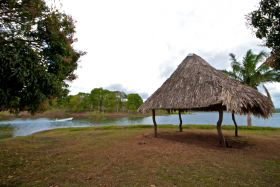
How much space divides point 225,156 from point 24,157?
27.0 feet

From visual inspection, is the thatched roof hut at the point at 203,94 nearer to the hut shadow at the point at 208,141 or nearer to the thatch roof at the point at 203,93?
the thatch roof at the point at 203,93

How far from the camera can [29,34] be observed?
8.53m

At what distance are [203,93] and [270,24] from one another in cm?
480

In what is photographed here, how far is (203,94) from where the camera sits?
11.4m

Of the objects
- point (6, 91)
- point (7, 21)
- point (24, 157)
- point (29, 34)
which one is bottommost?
point (24, 157)

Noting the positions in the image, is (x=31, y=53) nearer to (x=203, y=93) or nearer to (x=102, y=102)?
(x=203, y=93)

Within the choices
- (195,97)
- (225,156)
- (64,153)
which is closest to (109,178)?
(64,153)

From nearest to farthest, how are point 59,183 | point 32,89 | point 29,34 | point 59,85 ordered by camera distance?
point 59,183, point 32,89, point 59,85, point 29,34

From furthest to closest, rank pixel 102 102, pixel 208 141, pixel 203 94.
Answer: pixel 102 102
pixel 208 141
pixel 203 94

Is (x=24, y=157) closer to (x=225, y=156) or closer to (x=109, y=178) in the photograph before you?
(x=109, y=178)

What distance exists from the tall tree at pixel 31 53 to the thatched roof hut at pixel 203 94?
6113 mm

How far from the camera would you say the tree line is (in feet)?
216

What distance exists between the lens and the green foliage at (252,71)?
→ 2255 cm

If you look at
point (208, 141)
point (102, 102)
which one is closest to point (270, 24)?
point (208, 141)
